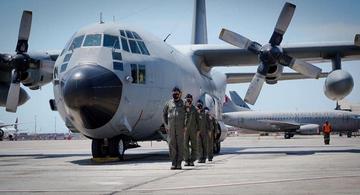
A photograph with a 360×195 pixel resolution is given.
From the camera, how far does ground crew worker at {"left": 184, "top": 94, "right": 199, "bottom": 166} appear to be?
40.9 feet

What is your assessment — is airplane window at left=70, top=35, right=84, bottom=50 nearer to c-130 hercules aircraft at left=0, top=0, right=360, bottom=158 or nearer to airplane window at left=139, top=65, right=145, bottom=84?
c-130 hercules aircraft at left=0, top=0, right=360, bottom=158

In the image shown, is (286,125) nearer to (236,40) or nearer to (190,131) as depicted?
(236,40)

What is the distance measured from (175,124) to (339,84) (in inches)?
363

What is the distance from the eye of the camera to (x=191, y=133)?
1287 centimetres

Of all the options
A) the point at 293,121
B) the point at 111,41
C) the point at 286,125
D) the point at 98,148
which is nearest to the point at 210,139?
the point at 98,148

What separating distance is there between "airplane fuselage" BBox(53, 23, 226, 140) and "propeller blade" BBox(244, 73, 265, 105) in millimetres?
4093

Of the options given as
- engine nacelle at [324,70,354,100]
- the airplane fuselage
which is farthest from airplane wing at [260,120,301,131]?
the airplane fuselage

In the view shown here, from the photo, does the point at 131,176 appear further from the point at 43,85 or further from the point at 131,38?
the point at 43,85

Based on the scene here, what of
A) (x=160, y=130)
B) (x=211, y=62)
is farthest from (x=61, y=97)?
(x=211, y=62)

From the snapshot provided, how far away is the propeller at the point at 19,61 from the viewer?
64.8 ft

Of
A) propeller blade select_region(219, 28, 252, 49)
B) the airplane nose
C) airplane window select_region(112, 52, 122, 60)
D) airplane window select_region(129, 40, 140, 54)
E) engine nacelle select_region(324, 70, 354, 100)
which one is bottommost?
the airplane nose

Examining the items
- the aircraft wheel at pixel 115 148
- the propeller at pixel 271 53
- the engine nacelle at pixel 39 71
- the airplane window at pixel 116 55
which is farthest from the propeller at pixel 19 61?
the propeller at pixel 271 53

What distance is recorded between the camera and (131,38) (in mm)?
15492

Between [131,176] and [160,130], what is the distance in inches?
292
